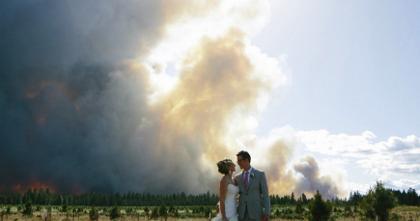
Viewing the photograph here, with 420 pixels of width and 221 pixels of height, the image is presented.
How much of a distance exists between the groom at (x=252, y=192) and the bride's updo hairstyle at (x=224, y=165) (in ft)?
1.00

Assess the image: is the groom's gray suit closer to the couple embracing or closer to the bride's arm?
the couple embracing

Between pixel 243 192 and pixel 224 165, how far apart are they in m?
0.75

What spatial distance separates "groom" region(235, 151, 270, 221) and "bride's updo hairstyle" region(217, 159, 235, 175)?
0.30 m

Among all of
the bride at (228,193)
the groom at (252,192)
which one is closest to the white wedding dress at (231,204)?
the bride at (228,193)

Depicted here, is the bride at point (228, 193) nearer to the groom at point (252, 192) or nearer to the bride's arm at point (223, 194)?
the bride's arm at point (223, 194)

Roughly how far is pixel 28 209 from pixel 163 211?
2386 cm

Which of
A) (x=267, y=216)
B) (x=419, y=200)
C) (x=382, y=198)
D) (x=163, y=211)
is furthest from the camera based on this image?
(x=419, y=200)

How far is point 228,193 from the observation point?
11.9 meters

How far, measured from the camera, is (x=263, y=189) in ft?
37.5

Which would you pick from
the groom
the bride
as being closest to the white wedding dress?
the bride

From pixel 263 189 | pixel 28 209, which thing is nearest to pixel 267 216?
pixel 263 189

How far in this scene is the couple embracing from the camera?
1142 cm

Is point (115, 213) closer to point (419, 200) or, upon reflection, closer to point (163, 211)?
point (163, 211)

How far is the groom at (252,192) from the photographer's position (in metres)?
11.4
